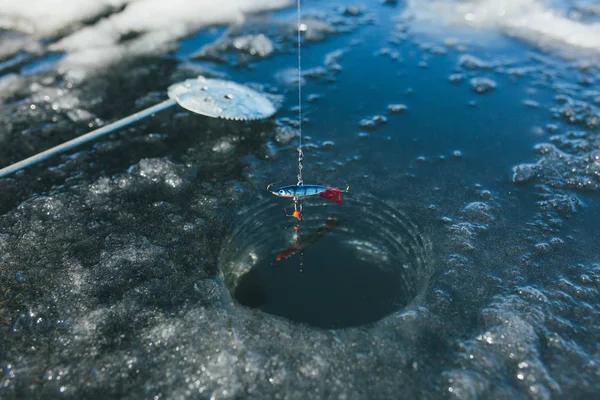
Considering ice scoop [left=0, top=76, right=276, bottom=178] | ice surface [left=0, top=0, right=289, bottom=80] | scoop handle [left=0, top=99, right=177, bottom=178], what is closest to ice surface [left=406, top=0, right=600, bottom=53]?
ice surface [left=0, top=0, right=289, bottom=80]

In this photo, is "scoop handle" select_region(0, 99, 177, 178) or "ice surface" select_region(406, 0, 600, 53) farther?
"ice surface" select_region(406, 0, 600, 53)

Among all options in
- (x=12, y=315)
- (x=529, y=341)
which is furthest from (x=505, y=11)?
(x=12, y=315)

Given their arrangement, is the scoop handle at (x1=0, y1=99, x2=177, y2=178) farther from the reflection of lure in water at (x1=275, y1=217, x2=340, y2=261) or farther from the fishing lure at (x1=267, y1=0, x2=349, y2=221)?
A: the reflection of lure in water at (x1=275, y1=217, x2=340, y2=261)

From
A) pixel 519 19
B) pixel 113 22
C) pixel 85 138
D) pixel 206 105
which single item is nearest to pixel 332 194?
pixel 206 105

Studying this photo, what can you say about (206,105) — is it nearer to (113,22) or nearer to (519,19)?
(113,22)

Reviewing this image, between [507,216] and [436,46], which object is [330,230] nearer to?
[507,216]

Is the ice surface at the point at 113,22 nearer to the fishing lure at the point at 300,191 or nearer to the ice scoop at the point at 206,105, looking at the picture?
the ice scoop at the point at 206,105

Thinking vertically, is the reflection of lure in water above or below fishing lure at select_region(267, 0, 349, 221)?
below
